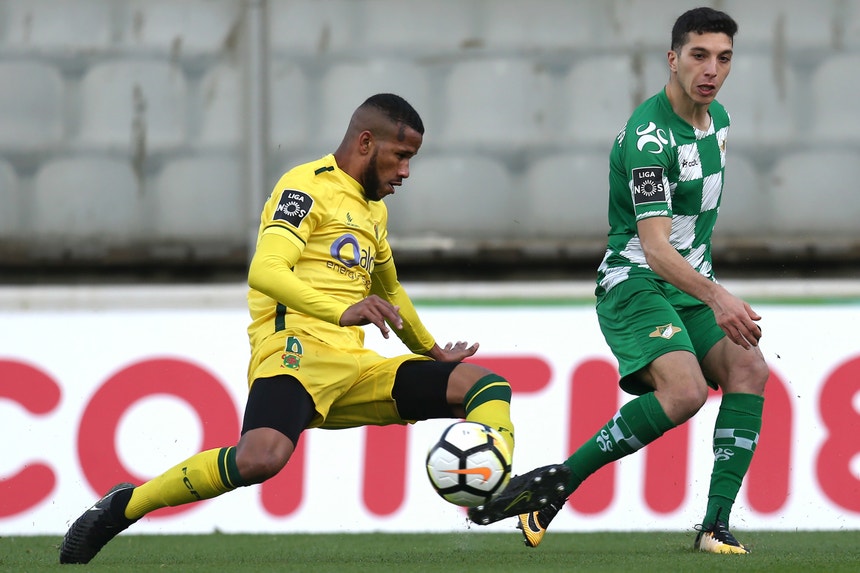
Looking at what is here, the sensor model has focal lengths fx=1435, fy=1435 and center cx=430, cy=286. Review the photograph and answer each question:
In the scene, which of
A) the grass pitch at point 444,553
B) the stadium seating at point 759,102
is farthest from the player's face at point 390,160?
the stadium seating at point 759,102

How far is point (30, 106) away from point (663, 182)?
16.9 feet

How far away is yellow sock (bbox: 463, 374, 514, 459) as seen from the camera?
16.4ft

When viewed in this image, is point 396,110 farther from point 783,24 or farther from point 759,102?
point 783,24

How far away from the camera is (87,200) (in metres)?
9.09

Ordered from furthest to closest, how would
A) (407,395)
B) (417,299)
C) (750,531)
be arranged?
(417,299) → (750,531) → (407,395)

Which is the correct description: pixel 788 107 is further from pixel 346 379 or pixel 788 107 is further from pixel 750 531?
pixel 346 379

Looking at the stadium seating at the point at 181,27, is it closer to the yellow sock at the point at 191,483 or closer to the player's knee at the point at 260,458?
the yellow sock at the point at 191,483

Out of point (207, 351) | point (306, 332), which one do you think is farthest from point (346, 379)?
point (207, 351)

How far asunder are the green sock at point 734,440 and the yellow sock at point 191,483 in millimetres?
1826

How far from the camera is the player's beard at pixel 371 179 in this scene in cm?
536

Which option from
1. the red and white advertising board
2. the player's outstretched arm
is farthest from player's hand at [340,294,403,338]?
the red and white advertising board

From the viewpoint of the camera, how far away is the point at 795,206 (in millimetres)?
9047

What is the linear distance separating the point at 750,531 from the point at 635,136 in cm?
263

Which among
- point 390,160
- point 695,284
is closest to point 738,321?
point 695,284
